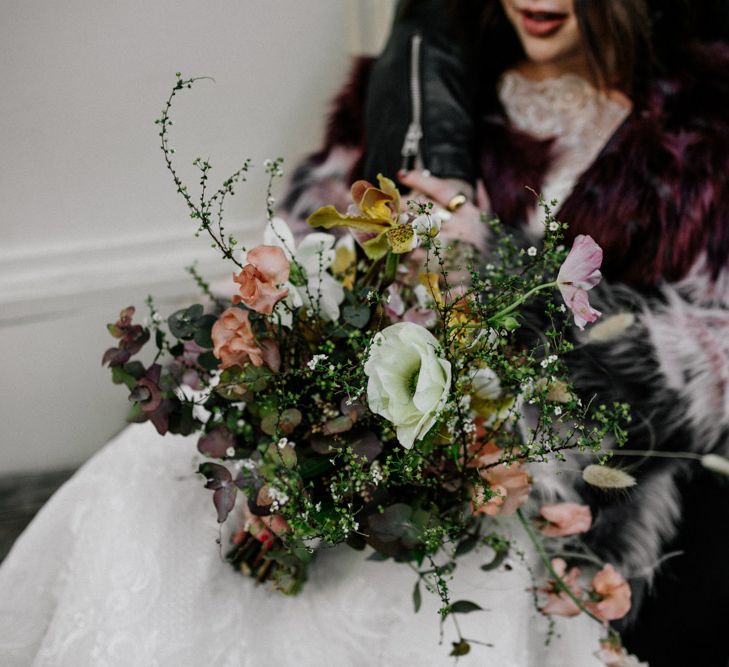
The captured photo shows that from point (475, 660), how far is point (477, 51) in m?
0.95

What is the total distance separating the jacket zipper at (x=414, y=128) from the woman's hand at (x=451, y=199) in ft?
0.17

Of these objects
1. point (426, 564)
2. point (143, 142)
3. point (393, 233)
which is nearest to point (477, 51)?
point (143, 142)

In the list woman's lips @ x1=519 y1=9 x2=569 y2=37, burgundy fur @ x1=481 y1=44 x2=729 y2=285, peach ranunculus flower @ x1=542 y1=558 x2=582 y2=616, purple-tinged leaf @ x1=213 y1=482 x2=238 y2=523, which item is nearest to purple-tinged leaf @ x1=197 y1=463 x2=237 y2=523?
purple-tinged leaf @ x1=213 y1=482 x2=238 y2=523

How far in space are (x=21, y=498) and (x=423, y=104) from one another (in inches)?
38.9

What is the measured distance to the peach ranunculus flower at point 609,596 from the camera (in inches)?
25.7

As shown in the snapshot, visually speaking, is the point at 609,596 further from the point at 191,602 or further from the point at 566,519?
the point at 191,602

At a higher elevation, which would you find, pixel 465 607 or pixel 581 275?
pixel 581 275

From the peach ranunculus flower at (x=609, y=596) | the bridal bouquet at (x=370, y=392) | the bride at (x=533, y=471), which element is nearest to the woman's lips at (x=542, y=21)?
the bride at (x=533, y=471)

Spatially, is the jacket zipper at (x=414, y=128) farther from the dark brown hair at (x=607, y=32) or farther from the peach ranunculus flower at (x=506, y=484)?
the peach ranunculus flower at (x=506, y=484)

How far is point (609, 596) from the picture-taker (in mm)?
661

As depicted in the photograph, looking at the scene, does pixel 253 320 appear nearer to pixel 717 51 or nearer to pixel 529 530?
pixel 529 530

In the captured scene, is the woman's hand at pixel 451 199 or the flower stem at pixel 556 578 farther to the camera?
the woman's hand at pixel 451 199

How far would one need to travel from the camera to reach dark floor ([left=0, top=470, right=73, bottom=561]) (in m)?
1.14

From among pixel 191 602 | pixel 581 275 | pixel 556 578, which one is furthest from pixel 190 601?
pixel 581 275
